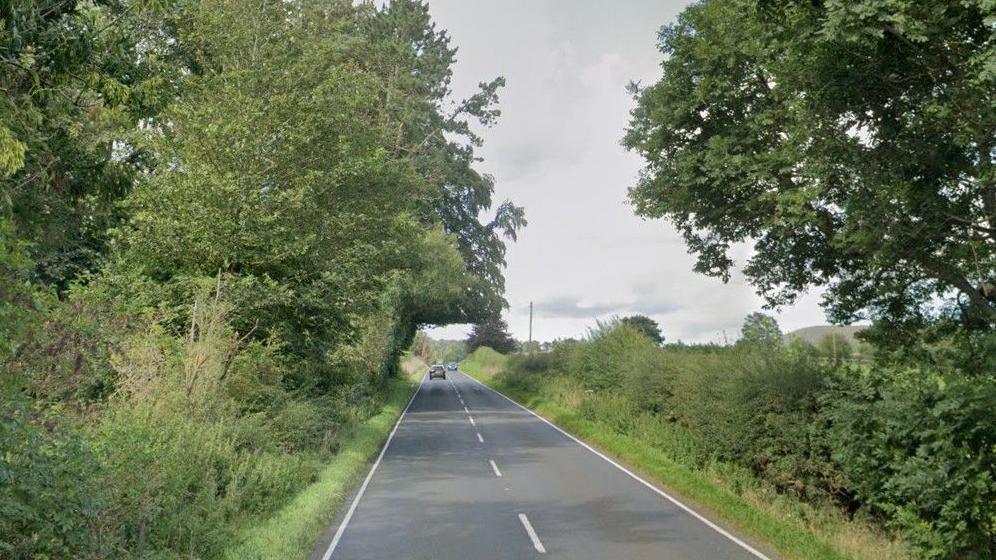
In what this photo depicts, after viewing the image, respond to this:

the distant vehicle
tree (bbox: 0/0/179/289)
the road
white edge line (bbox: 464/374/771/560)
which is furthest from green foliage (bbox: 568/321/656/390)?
the distant vehicle

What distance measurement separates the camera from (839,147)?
11.1 metres

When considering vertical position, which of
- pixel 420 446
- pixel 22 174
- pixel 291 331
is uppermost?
pixel 22 174

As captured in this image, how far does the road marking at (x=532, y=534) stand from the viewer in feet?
30.7

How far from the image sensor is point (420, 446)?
67.2 feet

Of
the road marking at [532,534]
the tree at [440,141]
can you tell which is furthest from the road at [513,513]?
the tree at [440,141]

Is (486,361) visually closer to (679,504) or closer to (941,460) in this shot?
(679,504)

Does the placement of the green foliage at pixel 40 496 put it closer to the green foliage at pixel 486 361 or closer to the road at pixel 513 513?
the road at pixel 513 513

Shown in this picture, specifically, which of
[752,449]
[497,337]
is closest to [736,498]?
[752,449]

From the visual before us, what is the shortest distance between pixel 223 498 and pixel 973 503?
9977mm

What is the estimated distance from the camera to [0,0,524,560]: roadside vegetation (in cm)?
672

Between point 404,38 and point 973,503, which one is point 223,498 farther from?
point 404,38

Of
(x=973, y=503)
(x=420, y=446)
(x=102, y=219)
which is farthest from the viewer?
(x=420, y=446)

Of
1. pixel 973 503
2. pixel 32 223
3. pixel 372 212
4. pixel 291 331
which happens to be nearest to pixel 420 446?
pixel 291 331

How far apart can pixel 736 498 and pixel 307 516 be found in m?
7.36
